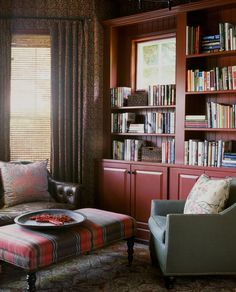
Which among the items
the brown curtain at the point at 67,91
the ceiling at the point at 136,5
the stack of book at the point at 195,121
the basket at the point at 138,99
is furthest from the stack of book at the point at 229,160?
the ceiling at the point at 136,5

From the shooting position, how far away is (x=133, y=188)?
4.32 m

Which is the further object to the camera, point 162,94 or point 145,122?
point 145,122

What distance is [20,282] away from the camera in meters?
3.10

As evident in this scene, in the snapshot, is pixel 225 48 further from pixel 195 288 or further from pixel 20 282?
pixel 20 282

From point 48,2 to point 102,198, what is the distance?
7.71ft

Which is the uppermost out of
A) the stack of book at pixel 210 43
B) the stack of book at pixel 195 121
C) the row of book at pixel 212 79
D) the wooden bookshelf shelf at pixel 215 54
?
the stack of book at pixel 210 43

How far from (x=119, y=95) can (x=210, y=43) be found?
1.20 meters

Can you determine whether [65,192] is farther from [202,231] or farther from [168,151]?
[202,231]

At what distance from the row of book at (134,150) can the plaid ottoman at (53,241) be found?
3.73 feet

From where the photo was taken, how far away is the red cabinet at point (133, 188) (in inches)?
164

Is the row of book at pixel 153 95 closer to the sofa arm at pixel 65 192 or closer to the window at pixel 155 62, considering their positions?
the window at pixel 155 62

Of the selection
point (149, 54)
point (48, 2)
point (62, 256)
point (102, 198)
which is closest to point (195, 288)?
point (62, 256)

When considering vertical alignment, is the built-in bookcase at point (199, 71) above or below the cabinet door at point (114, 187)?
above

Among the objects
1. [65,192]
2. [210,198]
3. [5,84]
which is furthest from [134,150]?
[5,84]
